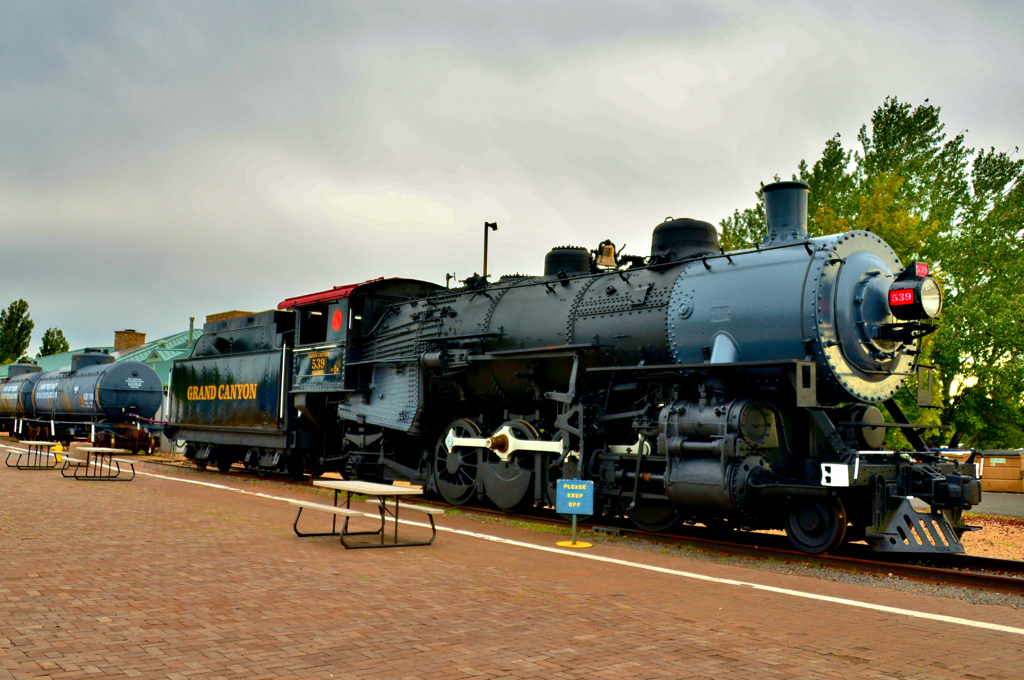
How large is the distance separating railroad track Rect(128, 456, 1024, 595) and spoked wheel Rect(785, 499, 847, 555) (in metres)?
0.14

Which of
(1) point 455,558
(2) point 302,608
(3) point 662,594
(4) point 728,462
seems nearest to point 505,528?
(1) point 455,558

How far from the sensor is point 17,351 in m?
75.4

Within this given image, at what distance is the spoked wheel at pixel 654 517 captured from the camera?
10.3m

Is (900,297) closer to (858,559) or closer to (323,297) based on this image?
(858,559)

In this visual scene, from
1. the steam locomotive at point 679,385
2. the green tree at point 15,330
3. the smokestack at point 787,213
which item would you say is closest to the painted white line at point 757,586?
the steam locomotive at point 679,385

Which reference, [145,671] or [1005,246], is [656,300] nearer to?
[145,671]

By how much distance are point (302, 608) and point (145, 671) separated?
5.29 ft

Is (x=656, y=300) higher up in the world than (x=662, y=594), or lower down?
higher up

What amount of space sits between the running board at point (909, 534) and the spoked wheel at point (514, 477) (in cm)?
482

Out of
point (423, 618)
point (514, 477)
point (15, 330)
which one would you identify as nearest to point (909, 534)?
point (514, 477)

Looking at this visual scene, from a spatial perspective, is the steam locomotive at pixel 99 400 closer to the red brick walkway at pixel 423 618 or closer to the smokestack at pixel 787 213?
the red brick walkway at pixel 423 618

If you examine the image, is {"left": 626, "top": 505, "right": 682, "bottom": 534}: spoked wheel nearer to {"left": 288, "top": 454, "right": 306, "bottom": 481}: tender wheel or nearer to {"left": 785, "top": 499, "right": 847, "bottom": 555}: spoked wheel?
{"left": 785, "top": 499, "right": 847, "bottom": 555}: spoked wheel

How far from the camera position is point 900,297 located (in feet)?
29.7

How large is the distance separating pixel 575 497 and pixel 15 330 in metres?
81.3
